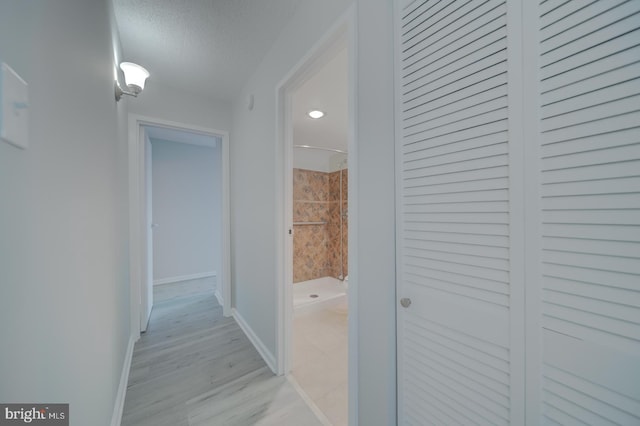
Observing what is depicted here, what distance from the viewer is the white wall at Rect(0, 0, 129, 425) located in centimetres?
48

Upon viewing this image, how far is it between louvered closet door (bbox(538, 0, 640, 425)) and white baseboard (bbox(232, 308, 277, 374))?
1.69 metres

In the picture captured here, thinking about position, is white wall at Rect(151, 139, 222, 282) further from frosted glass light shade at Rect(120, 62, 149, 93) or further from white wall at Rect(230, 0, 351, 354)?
frosted glass light shade at Rect(120, 62, 149, 93)

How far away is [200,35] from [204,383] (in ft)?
8.23

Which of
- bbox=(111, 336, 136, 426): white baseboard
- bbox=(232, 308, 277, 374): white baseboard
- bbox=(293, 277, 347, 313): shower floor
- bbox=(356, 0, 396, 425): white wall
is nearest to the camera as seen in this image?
bbox=(356, 0, 396, 425): white wall

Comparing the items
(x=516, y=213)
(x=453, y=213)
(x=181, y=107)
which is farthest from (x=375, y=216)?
(x=181, y=107)

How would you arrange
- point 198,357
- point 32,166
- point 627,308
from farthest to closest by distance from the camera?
point 198,357 → point 32,166 → point 627,308

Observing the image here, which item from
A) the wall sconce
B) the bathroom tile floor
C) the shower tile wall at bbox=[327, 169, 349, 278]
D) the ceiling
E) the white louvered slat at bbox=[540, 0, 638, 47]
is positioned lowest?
the bathroom tile floor

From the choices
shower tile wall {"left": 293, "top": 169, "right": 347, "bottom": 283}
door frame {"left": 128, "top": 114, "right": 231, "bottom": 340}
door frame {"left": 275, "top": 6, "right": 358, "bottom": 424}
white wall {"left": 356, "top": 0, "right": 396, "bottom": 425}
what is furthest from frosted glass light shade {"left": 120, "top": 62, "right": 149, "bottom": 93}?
shower tile wall {"left": 293, "top": 169, "right": 347, "bottom": 283}

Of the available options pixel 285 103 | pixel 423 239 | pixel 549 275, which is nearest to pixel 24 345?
pixel 423 239

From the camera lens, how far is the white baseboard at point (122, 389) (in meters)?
1.27

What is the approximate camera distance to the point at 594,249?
48cm

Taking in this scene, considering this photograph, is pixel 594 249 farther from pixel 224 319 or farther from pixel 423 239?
pixel 224 319

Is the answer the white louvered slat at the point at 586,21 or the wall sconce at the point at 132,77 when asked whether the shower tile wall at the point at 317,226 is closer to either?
the wall sconce at the point at 132,77

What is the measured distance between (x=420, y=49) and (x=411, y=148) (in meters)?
0.33
